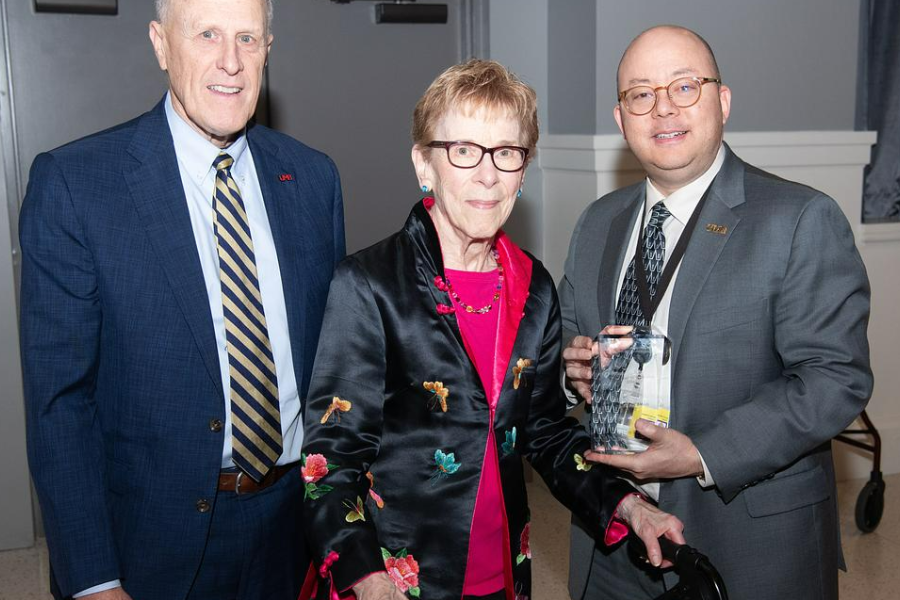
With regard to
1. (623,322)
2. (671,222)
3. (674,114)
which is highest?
(674,114)

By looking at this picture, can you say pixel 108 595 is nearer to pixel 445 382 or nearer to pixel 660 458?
pixel 445 382

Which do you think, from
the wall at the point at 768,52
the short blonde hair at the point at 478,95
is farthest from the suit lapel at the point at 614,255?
the wall at the point at 768,52

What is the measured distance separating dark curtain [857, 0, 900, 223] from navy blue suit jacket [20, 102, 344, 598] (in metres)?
3.91

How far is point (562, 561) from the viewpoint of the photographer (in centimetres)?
375

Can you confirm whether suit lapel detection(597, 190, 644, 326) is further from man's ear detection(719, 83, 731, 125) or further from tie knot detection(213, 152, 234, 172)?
tie knot detection(213, 152, 234, 172)

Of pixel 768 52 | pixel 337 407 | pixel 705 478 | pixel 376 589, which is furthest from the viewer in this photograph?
pixel 768 52

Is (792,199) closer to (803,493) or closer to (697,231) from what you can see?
(697,231)

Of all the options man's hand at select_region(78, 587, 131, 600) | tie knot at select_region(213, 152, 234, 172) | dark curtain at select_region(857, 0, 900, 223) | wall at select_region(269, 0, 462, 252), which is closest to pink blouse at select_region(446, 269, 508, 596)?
tie knot at select_region(213, 152, 234, 172)

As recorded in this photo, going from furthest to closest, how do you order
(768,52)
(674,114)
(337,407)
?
(768,52), (674,114), (337,407)

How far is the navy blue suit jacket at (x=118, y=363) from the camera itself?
1.72 m

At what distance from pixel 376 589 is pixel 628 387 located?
2.03 ft

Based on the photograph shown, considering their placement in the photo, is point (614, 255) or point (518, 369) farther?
point (614, 255)

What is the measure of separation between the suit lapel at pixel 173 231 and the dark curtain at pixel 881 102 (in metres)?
3.89

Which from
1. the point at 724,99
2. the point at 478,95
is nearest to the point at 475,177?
the point at 478,95
